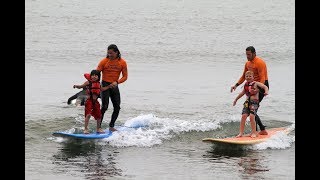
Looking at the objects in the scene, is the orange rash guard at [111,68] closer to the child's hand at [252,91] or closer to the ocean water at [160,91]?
the ocean water at [160,91]

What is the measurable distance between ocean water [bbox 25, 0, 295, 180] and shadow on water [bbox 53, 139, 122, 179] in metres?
0.02

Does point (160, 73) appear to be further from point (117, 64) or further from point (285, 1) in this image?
point (285, 1)

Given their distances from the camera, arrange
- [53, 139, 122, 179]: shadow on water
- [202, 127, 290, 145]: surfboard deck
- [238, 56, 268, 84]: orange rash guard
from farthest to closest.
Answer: [238, 56, 268, 84]: orange rash guard
[202, 127, 290, 145]: surfboard deck
[53, 139, 122, 179]: shadow on water

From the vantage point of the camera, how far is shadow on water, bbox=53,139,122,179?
12523 mm

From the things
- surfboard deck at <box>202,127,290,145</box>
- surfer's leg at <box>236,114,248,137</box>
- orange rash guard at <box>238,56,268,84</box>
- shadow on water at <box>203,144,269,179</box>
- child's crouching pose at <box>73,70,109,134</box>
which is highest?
orange rash guard at <box>238,56,268,84</box>

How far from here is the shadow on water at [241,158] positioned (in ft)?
42.6

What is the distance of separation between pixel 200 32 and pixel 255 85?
1075 inches

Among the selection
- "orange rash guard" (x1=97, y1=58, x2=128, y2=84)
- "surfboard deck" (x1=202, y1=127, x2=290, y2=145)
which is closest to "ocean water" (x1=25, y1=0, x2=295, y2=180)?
"surfboard deck" (x1=202, y1=127, x2=290, y2=145)

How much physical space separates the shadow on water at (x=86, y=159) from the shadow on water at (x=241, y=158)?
1924mm

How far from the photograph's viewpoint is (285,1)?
195 feet

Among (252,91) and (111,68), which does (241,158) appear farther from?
(111,68)

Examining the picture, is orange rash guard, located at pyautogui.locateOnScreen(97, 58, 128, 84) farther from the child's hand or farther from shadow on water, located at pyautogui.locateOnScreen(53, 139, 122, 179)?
the child's hand

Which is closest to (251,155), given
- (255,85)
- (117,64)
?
(255,85)

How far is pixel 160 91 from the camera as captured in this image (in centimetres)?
2250
